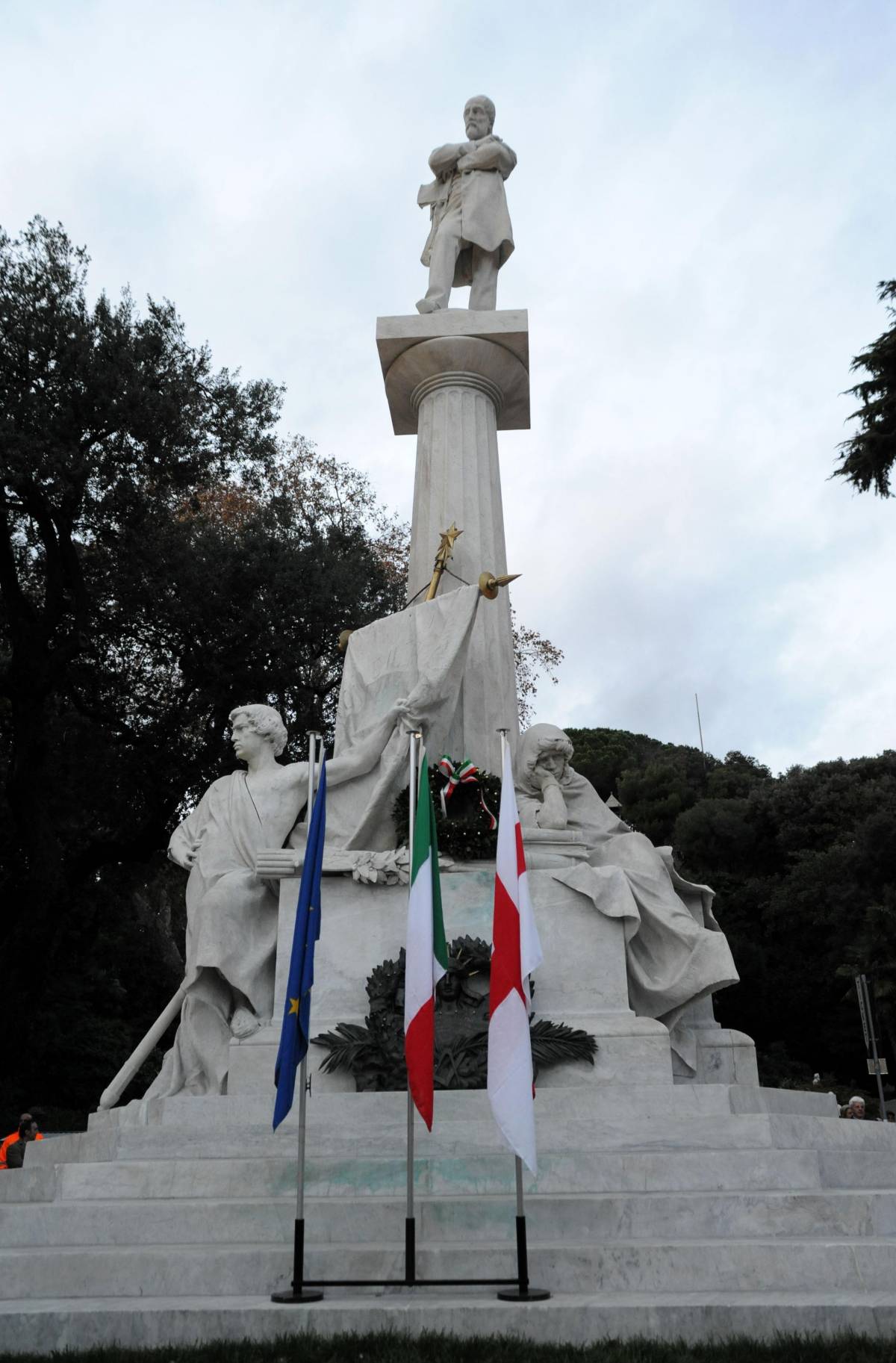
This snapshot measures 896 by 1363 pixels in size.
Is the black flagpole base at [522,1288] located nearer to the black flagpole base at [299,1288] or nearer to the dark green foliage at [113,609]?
the black flagpole base at [299,1288]

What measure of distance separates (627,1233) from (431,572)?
5887 millimetres

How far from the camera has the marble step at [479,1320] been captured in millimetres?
4207

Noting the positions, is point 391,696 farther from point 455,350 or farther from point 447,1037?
point 455,350

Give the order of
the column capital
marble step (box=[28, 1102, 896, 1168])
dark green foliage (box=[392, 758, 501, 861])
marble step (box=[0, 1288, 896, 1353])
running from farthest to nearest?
the column capital < dark green foliage (box=[392, 758, 501, 861]) < marble step (box=[28, 1102, 896, 1168]) < marble step (box=[0, 1288, 896, 1353])

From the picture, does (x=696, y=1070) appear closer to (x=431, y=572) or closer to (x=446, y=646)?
(x=446, y=646)

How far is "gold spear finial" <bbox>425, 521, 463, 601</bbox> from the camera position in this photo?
9.63 meters

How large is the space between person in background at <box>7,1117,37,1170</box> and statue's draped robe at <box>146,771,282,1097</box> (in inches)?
104

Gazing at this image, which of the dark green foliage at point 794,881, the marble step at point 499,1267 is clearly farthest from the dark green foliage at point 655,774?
the marble step at point 499,1267

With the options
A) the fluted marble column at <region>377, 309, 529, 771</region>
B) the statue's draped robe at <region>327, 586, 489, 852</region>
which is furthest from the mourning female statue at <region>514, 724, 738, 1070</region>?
the fluted marble column at <region>377, 309, 529, 771</region>

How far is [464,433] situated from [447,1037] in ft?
18.1

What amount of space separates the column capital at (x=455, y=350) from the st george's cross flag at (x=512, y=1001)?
626cm

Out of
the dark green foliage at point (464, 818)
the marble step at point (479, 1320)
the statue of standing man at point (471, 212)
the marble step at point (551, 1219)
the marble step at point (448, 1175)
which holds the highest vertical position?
the statue of standing man at point (471, 212)

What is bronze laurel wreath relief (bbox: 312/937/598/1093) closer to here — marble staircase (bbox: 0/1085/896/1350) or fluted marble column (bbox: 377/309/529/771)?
marble staircase (bbox: 0/1085/896/1350)

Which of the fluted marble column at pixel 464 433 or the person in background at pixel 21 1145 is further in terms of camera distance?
the person in background at pixel 21 1145
